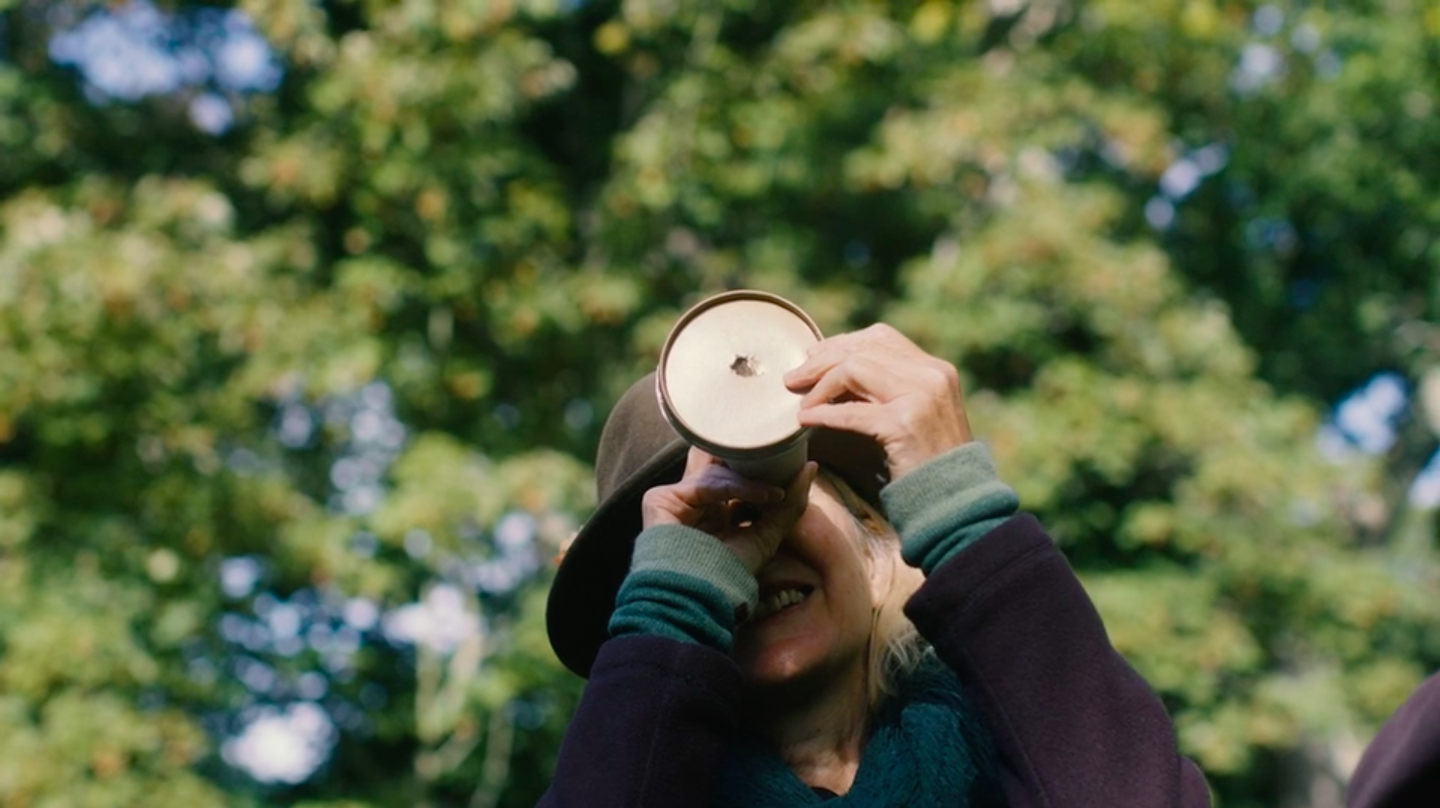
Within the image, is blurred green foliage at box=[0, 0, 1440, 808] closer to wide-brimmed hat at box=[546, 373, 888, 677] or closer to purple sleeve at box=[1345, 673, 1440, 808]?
wide-brimmed hat at box=[546, 373, 888, 677]

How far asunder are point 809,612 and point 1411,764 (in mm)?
820

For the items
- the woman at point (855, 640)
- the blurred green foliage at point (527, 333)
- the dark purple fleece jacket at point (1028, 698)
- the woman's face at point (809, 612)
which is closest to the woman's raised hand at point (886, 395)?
the woman at point (855, 640)

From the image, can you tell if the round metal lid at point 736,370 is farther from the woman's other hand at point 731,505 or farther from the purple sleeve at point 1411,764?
the purple sleeve at point 1411,764

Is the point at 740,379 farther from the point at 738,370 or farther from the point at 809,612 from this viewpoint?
the point at 809,612

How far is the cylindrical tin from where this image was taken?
155cm

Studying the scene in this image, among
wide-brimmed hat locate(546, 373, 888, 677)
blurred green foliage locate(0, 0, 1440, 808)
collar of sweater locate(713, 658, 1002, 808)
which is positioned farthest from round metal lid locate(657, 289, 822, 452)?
blurred green foliage locate(0, 0, 1440, 808)

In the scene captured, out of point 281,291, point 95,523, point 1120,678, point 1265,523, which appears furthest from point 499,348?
point 1120,678

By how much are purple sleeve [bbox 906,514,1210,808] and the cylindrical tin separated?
228mm

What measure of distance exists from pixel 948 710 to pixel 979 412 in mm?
6305

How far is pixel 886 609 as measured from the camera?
1.83 m

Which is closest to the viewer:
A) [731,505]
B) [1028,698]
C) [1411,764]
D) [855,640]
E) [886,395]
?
[1411,764]

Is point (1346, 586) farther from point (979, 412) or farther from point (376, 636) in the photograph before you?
point (376, 636)

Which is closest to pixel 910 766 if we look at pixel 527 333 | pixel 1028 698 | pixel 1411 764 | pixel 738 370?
pixel 1028 698

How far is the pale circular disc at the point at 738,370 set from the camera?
1548 mm
